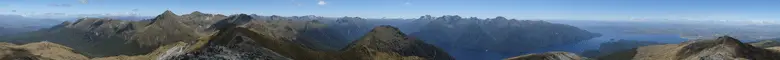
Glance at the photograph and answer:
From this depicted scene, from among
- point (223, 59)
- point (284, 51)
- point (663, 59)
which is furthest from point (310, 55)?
point (663, 59)

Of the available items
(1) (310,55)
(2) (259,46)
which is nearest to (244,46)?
(2) (259,46)

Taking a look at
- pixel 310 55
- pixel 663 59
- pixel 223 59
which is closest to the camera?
pixel 223 59

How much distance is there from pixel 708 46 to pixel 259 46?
15040cm

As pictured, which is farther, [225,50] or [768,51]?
[768,51]

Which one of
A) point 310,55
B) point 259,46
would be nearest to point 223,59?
point 259,46

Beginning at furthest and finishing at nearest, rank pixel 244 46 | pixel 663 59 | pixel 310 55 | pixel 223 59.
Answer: pixel 663 59
pixel 310 55
pixel 244 46
pixel 223 59

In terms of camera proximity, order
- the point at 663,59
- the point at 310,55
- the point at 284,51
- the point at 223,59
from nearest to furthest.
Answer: the point at 223,59, the point at 284,51, the point at 310,55, the point at 663,59

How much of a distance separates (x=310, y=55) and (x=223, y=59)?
46.1 meters

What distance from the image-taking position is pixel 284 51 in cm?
17188

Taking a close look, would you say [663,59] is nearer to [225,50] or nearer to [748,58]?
[748,58]

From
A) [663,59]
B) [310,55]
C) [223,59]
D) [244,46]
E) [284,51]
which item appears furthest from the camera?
[663,59]

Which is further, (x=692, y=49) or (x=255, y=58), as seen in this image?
(x=692, y=49)

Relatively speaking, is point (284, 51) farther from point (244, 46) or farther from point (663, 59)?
point (663, 59)

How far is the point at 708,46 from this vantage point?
181m
